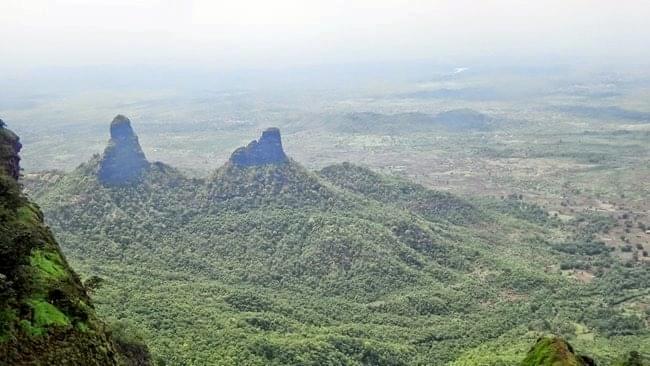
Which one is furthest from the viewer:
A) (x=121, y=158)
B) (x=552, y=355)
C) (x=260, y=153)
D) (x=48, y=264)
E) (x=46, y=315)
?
(x=260, y=153)

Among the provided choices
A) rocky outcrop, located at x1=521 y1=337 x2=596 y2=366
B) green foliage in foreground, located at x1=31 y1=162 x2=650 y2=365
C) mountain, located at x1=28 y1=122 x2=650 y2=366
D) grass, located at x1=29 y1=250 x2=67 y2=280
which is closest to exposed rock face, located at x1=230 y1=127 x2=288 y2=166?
mountain, located at x1=28 y1=122 x2=650 y2=366

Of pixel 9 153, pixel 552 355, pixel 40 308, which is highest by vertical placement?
pixel 9 153

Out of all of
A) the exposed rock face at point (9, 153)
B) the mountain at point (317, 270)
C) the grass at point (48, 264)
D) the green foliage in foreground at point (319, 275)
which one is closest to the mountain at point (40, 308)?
the grass at point (48, 264)

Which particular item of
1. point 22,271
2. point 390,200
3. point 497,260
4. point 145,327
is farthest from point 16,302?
point 390,200

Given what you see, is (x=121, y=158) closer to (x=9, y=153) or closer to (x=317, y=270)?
(x=317, y=270)

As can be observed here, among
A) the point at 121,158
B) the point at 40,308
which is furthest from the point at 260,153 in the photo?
the point at 40,308

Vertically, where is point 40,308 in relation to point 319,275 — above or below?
above

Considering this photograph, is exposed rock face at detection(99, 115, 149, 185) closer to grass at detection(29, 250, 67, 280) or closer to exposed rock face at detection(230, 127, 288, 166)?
exposed rock face at detection(230, 127, 288, 166)

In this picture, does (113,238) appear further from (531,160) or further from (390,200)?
(531,160)
